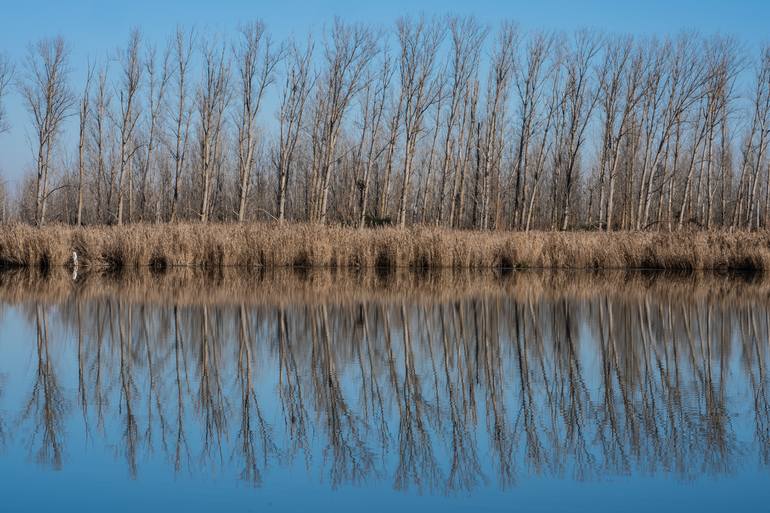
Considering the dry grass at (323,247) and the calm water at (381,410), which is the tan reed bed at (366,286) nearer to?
the dry grass at (323,247)

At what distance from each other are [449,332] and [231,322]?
259cm

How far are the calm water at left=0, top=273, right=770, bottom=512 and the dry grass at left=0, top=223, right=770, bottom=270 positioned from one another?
8.19 m

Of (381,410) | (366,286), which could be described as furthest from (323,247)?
(381,410)

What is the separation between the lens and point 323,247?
18.6 metres

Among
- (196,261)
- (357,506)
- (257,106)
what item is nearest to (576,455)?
(357,506)

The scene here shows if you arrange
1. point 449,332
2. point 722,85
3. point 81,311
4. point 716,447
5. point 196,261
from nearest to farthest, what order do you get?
point 716,447
point 449,332
point 81,311
point 196,261
point 722,85

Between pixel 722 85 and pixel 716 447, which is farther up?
pixel 722 85

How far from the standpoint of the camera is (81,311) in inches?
401

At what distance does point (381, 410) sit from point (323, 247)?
1351cm

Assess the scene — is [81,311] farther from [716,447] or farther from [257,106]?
[257,106]

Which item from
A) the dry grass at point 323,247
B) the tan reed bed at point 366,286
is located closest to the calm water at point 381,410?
the tan reed bed at point 366,286

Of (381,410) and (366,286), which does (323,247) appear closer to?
(366,286)

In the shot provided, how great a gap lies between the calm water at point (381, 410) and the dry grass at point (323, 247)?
819 cm

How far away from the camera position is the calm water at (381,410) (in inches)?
146
